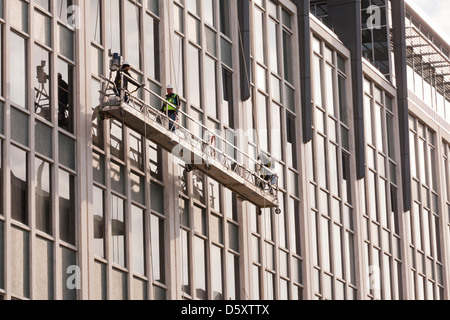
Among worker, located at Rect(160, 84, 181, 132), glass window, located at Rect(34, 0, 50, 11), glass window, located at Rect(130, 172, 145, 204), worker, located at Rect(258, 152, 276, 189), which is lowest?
glass window, located at Rect(130, 172, 145, 204)

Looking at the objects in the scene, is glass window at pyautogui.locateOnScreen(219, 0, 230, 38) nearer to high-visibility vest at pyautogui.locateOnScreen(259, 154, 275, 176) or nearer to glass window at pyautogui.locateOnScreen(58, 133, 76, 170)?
high-visibility vest at pyautogui.locateOnScreen(259, 154, 275, 176)

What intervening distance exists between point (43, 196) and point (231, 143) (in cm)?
1435

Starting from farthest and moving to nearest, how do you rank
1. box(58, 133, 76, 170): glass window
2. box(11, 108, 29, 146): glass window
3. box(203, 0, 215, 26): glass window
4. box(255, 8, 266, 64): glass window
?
box(255, 8, 266, 64): glass window < box(203, 0, 215, 26): glass window < box(58, 133, 76, 170): glass window < box(11, 108, 29, 146): glass window

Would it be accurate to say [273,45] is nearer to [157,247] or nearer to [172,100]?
[172,100]

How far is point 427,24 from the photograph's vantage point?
8375 centimetres

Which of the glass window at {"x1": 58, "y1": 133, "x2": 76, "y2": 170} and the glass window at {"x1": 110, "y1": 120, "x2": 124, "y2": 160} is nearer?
the glass window at {"x1": 58, "y1": 133, "x2": 76, "y2": 170}

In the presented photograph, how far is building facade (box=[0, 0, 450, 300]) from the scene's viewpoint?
4400cm

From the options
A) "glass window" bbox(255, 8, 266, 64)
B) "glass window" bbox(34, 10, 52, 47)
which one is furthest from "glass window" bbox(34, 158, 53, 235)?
"glass window" bbox(255, 8, 266, 64)

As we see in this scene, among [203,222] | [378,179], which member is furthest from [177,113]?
[378,179]

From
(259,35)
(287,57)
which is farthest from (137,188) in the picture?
(287,57)

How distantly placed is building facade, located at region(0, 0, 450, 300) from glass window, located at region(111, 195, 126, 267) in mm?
74
